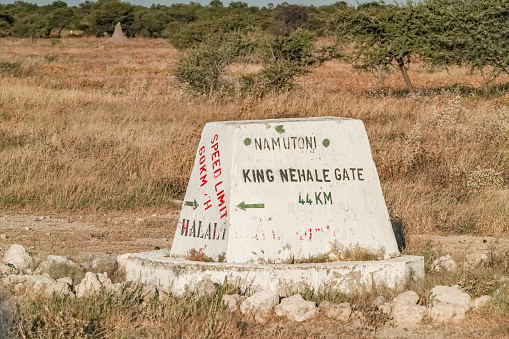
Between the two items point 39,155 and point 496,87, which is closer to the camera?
point 39,155

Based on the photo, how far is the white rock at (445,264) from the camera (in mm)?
6205

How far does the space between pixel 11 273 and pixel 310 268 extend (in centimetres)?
227

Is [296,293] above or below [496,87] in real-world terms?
above

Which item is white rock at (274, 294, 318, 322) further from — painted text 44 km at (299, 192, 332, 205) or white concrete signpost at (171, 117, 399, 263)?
painted text 44 km at (299, 192, 332, 205)

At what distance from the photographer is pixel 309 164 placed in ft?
19.6

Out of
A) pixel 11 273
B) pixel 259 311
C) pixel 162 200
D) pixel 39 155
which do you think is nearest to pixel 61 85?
pixel 39 155

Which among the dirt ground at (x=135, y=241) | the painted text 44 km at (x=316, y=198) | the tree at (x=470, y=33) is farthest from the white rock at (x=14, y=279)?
the tree at (x=470, y=33)

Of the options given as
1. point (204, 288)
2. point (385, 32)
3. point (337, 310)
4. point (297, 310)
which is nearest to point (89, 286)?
point (204, 288)

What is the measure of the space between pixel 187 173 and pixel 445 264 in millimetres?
5354

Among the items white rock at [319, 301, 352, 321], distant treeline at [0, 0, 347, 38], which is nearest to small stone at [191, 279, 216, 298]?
white rock at [319, 301, 352, 321]

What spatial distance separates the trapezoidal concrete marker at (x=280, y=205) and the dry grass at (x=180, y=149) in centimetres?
233

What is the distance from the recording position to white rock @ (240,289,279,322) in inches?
200

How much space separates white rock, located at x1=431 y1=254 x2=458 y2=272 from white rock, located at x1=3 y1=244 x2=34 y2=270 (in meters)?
3.19

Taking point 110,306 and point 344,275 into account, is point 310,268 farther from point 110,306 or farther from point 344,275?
point 110,306
